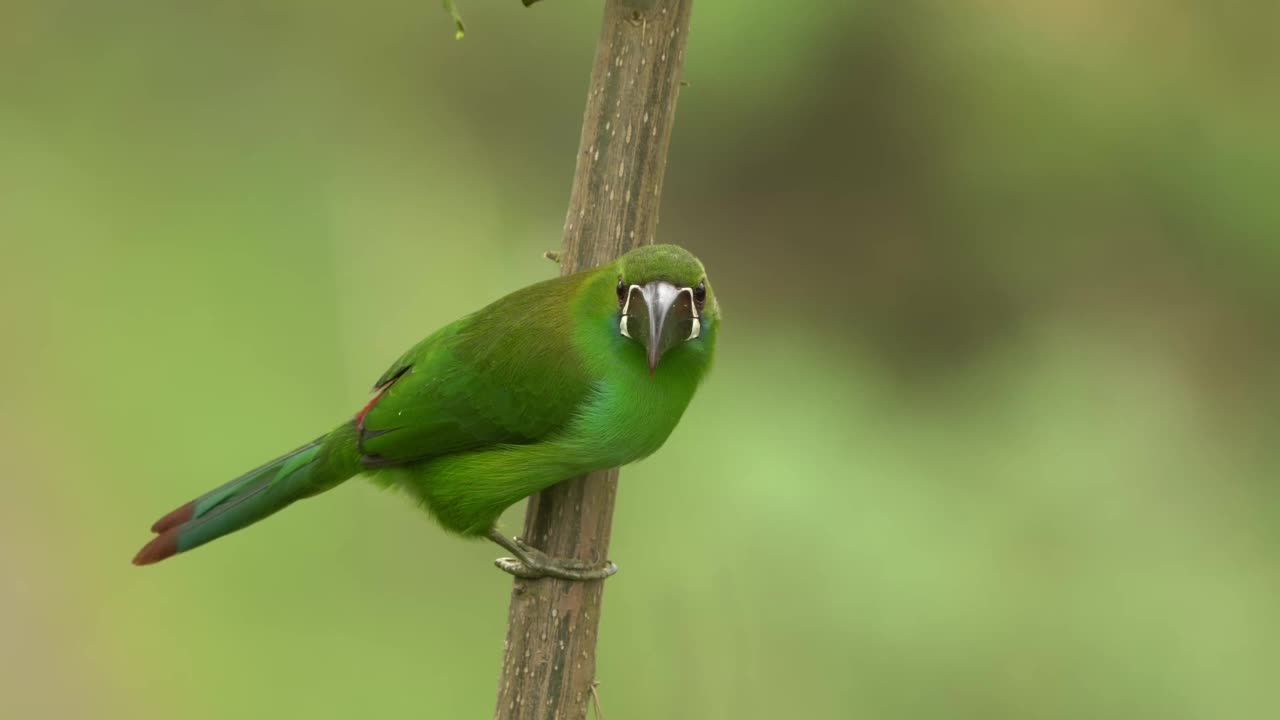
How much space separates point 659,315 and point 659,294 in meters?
0.03

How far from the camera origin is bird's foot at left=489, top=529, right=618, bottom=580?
1.76 metres

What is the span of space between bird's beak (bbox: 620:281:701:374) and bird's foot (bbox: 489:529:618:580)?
0.29m

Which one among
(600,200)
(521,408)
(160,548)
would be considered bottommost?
(160,548)

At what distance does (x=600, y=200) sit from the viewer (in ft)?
6.00

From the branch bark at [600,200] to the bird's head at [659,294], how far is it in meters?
0.10

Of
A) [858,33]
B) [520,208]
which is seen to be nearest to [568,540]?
[520,208]

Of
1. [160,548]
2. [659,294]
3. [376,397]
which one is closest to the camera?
[659,294]

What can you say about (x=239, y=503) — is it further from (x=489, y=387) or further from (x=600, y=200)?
(x=600, y=200)

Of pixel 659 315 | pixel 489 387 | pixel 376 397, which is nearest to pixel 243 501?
pixel 376 397

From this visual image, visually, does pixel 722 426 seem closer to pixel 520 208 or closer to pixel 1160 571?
pixel 520 208

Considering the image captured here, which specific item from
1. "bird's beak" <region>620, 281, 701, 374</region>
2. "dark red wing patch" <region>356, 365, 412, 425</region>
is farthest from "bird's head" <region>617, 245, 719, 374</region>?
"dark red wing patch" <region>356, 365, 412, 425</region>

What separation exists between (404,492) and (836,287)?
61.2 inches

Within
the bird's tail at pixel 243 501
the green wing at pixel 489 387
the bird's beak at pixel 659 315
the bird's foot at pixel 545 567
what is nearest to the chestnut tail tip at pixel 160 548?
the bird's tail at pixel 243 501

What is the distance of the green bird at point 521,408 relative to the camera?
181cm
